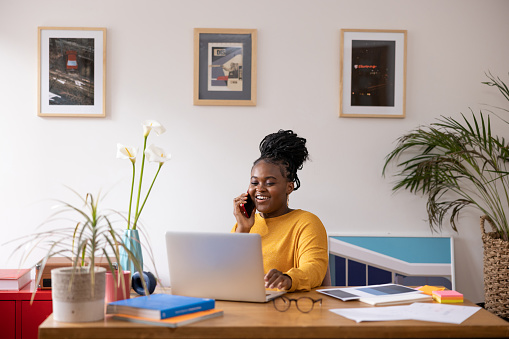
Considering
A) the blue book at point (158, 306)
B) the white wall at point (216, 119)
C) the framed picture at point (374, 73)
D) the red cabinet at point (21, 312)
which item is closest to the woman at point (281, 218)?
the blue book at point (158, 306)

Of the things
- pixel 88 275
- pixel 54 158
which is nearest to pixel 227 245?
pixel 88 275

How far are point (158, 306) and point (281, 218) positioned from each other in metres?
1.04

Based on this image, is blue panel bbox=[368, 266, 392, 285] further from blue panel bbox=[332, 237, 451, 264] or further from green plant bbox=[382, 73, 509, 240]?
green plant bbox=[382, 73, 509, 240]

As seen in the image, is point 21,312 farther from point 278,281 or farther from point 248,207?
point 278,281

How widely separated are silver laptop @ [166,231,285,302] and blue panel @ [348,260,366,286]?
1735 mm

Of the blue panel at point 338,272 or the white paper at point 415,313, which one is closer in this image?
the white paper at point 415,313

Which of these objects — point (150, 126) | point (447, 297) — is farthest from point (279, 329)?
point (150, 126)

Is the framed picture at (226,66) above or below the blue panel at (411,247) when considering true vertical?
above

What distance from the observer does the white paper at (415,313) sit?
1.52 meters

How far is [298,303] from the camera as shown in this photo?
174 cm

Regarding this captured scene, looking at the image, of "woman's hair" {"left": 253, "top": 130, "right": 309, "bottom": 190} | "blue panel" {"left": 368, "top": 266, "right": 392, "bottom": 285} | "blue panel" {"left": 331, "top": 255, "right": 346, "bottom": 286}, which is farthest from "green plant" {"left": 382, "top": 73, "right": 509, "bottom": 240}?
"woman's hair" {"left": 253, "top": 130, "right": 309, "bottom": 190}

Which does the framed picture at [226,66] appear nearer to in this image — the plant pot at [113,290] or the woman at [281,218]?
the woman at [281,218]

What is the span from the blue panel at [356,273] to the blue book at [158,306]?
1990 millimetres

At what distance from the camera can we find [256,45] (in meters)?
3.45
